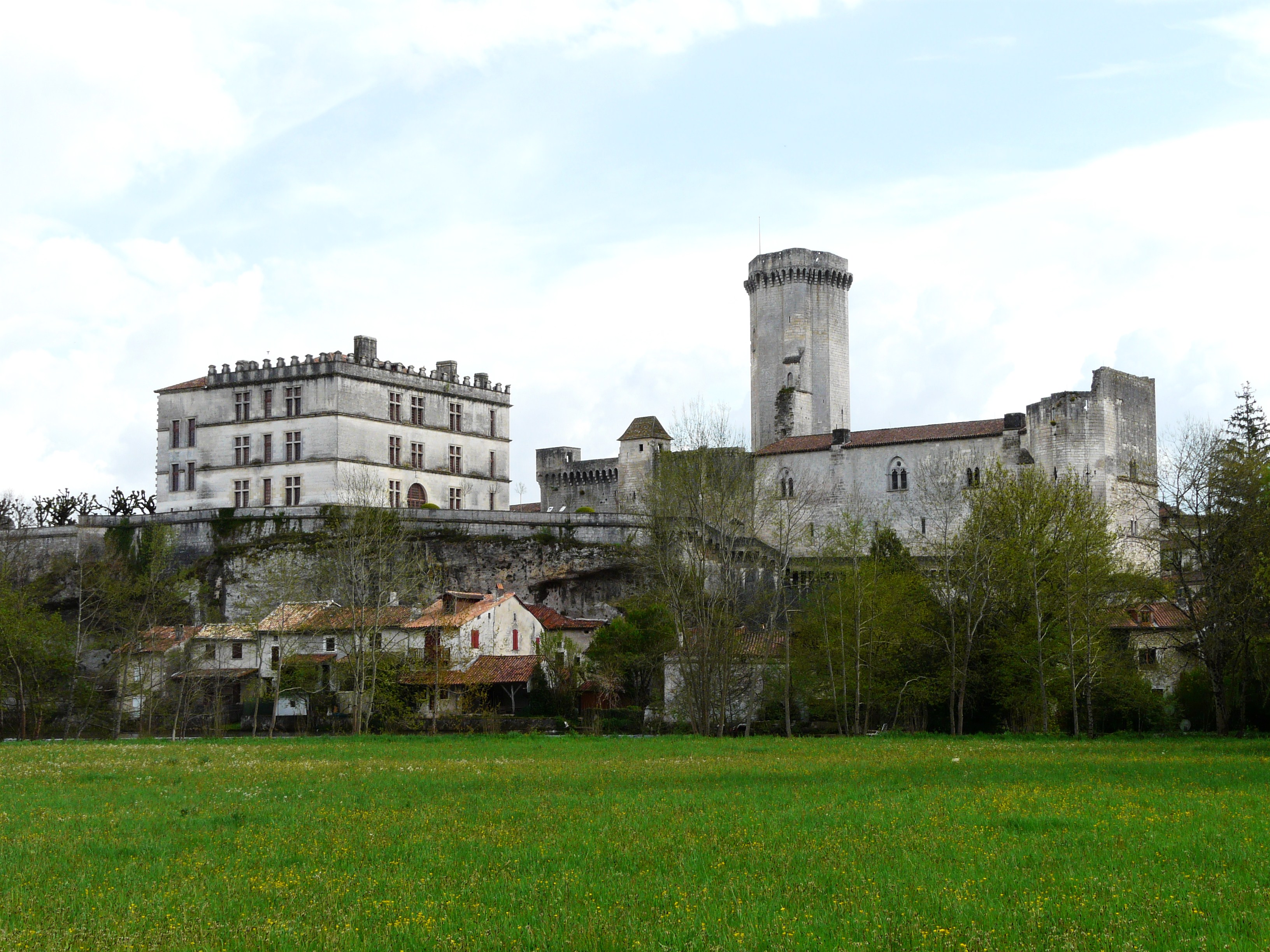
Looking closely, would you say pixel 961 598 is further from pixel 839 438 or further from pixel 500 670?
pixel 839 438

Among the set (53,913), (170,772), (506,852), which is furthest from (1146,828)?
(170,772)

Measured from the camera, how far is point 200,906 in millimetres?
11867

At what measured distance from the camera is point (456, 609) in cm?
6059

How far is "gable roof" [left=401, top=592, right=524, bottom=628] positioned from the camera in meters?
56.4

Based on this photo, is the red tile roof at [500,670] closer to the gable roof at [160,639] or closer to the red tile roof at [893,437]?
the gable roof at [160,639]

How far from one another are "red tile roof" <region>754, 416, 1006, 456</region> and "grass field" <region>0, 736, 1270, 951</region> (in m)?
47.4

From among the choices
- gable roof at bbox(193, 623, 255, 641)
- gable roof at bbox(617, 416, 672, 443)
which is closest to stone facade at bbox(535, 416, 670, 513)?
gable roof at bbox(617, 416, 672, 443)

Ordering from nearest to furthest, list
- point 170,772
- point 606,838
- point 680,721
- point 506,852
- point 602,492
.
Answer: point 506,852 < point 606,838 < point 170,772 < point 680,721 < point 602,492

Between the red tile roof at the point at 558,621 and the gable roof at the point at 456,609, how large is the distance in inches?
56.8

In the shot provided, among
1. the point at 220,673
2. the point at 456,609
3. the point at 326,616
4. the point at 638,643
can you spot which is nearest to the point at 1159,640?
the point at 638,643

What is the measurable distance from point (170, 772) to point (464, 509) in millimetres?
46196

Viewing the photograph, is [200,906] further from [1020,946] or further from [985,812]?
[985,812]

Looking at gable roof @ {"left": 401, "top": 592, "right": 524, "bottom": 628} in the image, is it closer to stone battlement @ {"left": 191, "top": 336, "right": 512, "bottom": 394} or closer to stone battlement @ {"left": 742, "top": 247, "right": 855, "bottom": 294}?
stone battlement @ {"left": 191, "top": 336, "right": 512, "bottom": 394}

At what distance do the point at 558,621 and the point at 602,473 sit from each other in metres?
30.7
